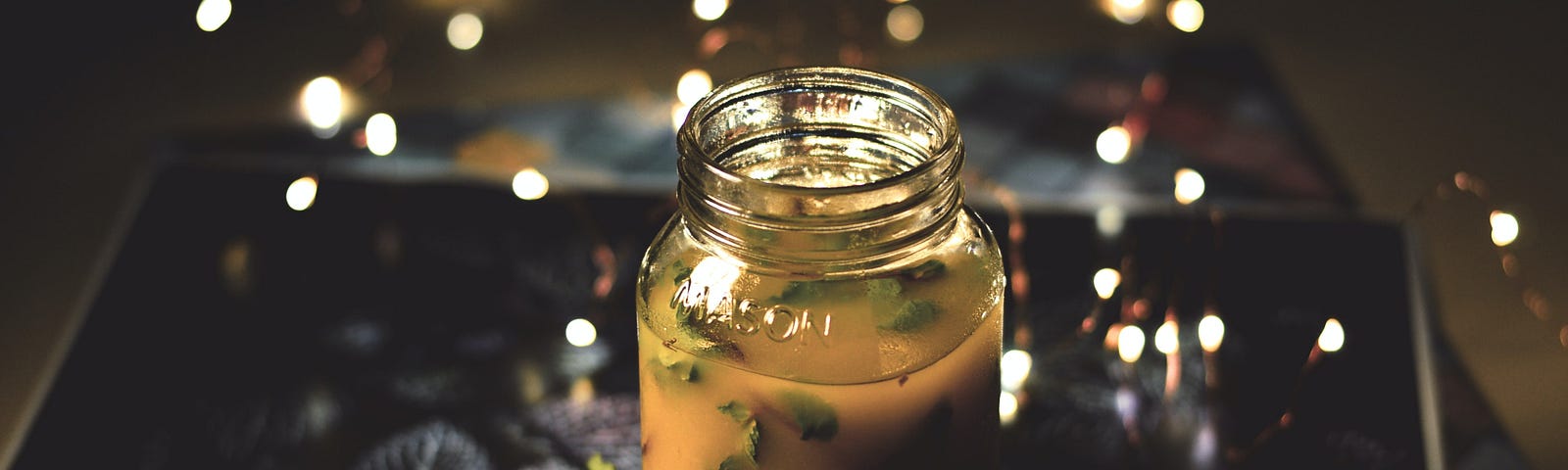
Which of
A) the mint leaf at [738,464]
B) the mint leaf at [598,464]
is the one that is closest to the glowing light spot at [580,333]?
the mint leaf at [598,464]

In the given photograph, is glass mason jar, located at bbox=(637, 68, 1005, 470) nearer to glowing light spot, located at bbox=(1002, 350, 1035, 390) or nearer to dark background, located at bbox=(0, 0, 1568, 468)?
glowing light spot, located at bbox=(1002, 350, 1035, 390)

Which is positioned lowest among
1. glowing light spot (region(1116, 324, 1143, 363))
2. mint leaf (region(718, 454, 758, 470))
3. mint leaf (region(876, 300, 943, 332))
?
mint leaf (region(718, 454, 758, 470))

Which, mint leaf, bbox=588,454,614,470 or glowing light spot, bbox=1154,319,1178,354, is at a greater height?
glowing light spot, bbox=1154,319,1178,354

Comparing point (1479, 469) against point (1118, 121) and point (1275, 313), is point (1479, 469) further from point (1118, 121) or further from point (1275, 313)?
point (1118, 121)

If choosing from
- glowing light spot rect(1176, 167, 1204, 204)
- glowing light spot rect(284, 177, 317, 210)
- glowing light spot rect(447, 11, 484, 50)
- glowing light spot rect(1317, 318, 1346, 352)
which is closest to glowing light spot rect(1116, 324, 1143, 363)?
glowing light spot rect(1317, 318, 1346, 352)

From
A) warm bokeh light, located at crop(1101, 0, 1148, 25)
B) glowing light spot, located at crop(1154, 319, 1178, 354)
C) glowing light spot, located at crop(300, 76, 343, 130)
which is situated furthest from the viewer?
warm bokeh light, located at crop(1101, 0, 1148, 25)

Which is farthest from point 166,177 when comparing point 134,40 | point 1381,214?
point 1381,214

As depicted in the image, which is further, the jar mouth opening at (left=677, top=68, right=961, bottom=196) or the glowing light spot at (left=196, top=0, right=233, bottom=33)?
the glowing light spot at (left=196, top=0, right=233, bottom=33)

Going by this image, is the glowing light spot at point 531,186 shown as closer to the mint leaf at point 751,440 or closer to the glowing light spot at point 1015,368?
the glowing light spot at point 1015,368
